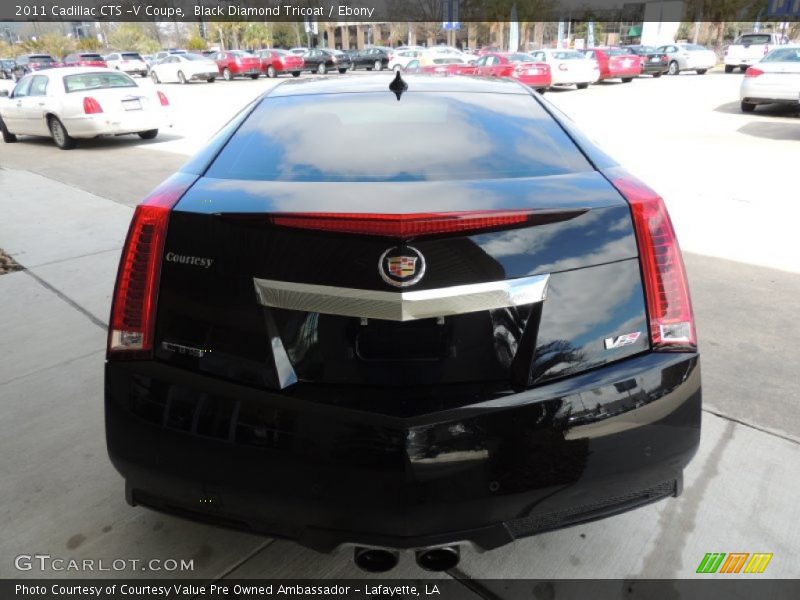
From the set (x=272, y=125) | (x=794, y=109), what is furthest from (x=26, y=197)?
(x=794, y=109)

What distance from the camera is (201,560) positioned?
226 cm

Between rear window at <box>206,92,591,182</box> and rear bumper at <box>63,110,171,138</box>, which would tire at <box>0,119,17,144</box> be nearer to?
rear bumper at <box>63,110,171,138</box>

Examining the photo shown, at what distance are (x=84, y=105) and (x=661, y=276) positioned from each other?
11879mm

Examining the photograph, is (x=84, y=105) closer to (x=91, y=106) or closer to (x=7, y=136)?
(x=91, y=106)

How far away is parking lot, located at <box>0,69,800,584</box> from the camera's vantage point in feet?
7.40

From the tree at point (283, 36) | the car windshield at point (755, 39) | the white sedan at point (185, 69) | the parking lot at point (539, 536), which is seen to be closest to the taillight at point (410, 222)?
the parking lot at point (539, 536)

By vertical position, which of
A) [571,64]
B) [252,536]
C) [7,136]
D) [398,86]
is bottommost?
[7,136]

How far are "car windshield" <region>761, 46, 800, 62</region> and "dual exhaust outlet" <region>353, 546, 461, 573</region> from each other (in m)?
16.0

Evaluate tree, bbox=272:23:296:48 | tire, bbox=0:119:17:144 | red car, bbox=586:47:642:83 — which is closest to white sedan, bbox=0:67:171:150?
tire, bbox=0:119:17:144

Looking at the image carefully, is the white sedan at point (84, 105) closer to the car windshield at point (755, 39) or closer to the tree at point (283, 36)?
the car windshield at point (755, 39)

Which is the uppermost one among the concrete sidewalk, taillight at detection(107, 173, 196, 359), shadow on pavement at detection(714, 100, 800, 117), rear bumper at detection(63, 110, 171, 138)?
taillight at detection(107, 173, 196, 359)

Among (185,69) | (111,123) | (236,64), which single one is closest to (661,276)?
(111,123)

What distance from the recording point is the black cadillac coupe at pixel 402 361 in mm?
1671

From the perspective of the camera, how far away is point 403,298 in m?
1.63
